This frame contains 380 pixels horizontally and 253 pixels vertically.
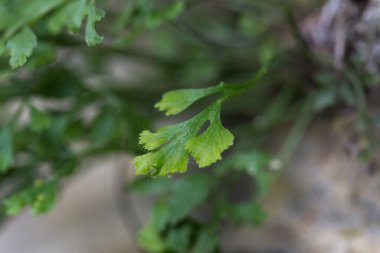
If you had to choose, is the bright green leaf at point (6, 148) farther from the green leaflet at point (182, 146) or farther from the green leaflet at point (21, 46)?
the green leaflet at point (182, 146)

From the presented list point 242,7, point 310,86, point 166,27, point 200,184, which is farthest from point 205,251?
point 166,27

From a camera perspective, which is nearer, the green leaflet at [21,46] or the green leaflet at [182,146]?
the green leaflet at [182,146]

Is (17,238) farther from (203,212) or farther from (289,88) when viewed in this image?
(289,88)

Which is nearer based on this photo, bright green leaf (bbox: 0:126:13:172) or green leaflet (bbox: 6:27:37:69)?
green leaflet (bbox: 6:27:37:69)

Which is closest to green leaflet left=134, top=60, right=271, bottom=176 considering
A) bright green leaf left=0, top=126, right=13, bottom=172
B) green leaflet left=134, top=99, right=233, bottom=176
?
green leaflet left=134, top=99, right=233, bottom=176

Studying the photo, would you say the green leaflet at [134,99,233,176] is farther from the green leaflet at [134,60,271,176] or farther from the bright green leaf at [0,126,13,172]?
the bright green leaf at [0,126,13,172]

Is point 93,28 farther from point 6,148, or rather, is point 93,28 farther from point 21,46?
point 6,148

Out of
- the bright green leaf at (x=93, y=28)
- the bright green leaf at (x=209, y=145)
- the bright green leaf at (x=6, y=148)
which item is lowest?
the bright green leaf at (x=209, y=145)

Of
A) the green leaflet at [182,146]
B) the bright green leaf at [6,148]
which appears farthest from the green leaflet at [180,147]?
the bright green leaf at [6,148]
